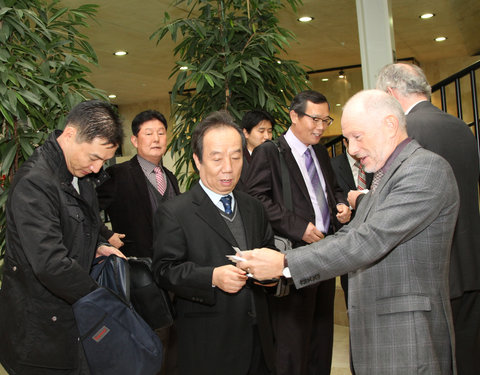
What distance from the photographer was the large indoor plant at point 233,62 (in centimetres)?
409

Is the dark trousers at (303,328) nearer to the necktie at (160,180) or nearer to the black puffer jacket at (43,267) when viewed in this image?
the necktie at (160,180)

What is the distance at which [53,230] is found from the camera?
1846mm

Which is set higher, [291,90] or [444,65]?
[444,65]

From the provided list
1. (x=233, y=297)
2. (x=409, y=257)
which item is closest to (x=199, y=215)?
(x=233, y=297)

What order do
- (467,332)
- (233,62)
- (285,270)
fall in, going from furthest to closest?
1. (233,62)
2. (467,332)
3. (285,270)

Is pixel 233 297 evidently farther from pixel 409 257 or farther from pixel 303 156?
pixel 303 156

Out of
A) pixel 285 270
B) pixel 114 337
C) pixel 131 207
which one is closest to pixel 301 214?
pixel 131 207

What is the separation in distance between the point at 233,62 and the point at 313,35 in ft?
13.8

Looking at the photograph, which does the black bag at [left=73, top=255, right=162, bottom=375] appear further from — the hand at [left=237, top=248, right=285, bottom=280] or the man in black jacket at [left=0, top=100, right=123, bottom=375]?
the hand at [left=237, top=248, right=285, bottom=280]

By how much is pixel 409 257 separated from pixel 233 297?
717 millimetres

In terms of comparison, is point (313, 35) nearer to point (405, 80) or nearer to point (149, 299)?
point (405, 80)

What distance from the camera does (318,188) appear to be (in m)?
3.14

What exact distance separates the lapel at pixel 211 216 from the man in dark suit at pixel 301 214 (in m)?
0.92

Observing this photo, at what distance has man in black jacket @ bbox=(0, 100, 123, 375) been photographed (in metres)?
1.83
